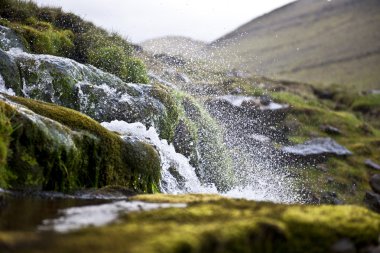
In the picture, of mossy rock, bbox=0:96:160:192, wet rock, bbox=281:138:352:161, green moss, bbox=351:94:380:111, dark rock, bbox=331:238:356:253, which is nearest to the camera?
dark rock, bbox=331:238:356:253

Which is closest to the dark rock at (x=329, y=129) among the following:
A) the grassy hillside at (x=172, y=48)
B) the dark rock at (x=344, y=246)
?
the grassy hillside at (x=172, y=48)

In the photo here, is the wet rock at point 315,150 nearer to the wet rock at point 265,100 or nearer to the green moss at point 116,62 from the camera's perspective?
the wet rock at point 265,100

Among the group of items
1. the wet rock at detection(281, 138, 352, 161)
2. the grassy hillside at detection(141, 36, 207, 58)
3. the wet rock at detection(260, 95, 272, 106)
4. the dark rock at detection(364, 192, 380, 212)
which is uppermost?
the grassy hillside at detection(141, 36, 207, 58)

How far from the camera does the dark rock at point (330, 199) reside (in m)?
36.2

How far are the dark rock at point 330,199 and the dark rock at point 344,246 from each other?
105ft

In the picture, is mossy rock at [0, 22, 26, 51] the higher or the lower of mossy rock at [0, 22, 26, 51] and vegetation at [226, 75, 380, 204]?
the higher

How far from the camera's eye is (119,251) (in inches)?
164

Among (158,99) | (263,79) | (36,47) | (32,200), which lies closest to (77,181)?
(32,200)

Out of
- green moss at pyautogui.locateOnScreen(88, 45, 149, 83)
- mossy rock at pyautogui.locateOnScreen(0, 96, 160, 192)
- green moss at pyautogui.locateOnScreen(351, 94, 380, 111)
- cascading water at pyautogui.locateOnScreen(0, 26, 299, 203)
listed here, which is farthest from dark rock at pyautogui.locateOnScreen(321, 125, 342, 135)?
mossy rock at pyautogui.locateOnScreen(0, 96, 160, 192)

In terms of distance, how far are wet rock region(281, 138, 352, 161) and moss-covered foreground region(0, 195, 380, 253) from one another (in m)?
39.4

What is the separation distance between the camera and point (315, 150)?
46031 mm

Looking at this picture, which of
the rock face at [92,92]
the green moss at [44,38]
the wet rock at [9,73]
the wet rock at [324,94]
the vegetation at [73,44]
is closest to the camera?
the wet rock at [9,73]

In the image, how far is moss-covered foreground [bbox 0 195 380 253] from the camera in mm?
4367

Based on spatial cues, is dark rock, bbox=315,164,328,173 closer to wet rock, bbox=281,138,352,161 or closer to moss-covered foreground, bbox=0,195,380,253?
wet rock, bbox=281,138,352,161
